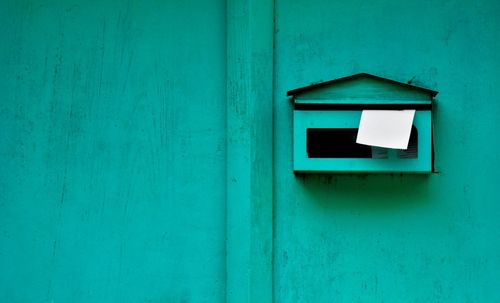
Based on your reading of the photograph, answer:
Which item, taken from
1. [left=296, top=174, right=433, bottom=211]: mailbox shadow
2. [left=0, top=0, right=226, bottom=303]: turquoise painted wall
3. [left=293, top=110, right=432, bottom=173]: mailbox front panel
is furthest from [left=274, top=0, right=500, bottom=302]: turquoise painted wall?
[left=0, top=0, right=226, bottom=303]: turquoise painted wall

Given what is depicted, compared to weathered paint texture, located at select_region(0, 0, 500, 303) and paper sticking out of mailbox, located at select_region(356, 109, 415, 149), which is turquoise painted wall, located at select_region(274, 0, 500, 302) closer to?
weathered paint texture, located at select_region(0, 0, 500, 303)

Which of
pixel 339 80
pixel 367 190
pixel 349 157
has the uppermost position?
pixel 339 80

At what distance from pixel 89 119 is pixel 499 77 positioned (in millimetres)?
1326

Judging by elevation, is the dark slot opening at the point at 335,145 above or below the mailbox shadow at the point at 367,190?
above

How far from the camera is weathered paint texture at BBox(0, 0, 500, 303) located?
185 cm

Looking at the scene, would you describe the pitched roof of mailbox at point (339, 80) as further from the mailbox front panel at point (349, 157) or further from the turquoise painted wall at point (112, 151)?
the turquoise painted wall at point (112, 151)

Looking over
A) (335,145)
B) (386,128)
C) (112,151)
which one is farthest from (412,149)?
(112,151)

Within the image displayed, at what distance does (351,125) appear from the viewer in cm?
175

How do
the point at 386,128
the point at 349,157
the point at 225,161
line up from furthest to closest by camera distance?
the point at 225,161 < the point at 349,157 < the point at 386,128

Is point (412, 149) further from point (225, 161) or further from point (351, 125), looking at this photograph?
point (225, 161)

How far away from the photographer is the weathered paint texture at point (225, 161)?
6.06 ft

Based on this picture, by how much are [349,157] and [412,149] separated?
0.62 ft

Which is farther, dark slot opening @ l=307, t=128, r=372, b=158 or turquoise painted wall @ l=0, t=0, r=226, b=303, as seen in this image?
turquoise painted wall @ l=0, t=0, r=226, b=303

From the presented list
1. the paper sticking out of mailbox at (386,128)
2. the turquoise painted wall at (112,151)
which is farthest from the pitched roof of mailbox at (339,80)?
the turquoise painted wall at (112,151)
